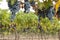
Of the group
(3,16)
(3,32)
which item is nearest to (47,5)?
(3,32)

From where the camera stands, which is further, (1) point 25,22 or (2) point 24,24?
(1) point 25,22

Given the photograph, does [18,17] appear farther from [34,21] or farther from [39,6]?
[39,6]

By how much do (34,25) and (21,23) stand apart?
614 millimetres

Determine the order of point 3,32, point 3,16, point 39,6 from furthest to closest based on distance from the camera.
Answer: point 3,16 < point 3,32 < point 39,6

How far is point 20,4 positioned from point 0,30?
846 centimetres

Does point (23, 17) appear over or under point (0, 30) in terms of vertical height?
over

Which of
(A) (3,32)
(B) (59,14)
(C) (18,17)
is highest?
(C) (18,17)

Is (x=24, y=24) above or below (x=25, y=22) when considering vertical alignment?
below

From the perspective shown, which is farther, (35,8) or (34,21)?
(34,21)

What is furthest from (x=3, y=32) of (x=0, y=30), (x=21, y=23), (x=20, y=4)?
(x=20, y=4)

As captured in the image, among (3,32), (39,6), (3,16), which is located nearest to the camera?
(39,6)

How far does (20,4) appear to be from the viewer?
0.53m

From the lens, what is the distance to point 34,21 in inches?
360

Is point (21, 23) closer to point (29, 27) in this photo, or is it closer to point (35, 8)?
point (29, 27)
